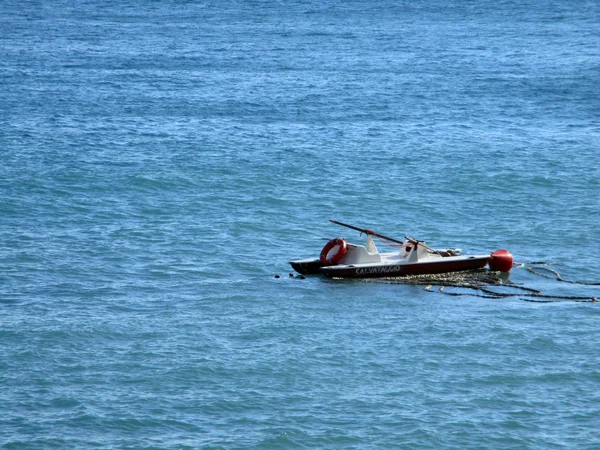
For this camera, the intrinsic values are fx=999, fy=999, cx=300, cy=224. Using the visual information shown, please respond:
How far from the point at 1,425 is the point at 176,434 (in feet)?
17.7

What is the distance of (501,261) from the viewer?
45.3 meters

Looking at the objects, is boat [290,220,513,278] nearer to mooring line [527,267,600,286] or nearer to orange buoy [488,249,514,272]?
orange buoy [488,249,514,272]

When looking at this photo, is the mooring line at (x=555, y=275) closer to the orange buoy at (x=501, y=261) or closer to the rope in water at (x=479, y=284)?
the rope in water at (x=479, y=284)

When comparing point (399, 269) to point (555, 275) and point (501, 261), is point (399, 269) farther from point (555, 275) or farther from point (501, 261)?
point (555, 275)

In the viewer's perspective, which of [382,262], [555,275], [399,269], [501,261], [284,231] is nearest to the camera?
[399,269]

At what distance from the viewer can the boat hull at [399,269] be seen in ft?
146

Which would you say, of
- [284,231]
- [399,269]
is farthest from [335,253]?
[284,231]

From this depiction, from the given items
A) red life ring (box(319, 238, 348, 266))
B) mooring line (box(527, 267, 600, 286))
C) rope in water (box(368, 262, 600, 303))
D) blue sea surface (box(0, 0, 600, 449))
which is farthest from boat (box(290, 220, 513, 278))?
mooring line (box(527, 267, 600, 286))

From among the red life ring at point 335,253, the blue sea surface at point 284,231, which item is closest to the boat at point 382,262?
the red life ring at point 335,253

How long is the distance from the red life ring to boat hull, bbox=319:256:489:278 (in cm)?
51

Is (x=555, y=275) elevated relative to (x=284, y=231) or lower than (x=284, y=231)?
lower

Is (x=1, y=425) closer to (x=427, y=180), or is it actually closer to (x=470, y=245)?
(x=470, y=245)

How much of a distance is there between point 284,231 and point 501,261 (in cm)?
1238

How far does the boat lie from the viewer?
44656mm
